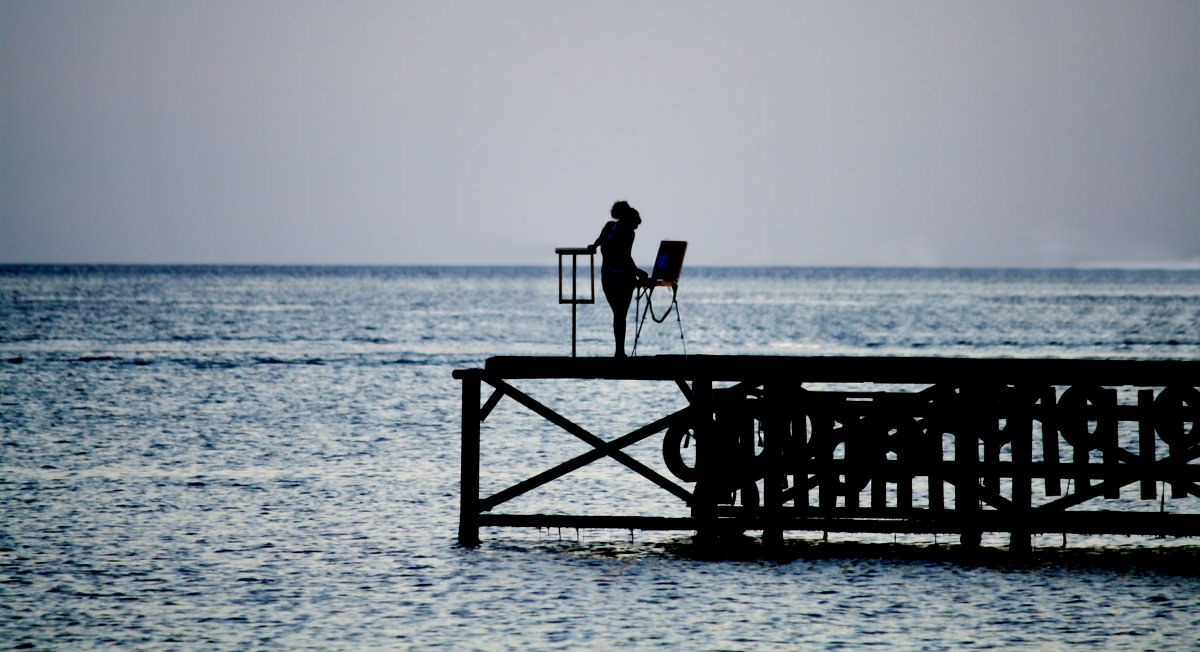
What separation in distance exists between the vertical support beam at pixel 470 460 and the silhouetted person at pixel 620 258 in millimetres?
1657

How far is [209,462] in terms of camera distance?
2152 cm

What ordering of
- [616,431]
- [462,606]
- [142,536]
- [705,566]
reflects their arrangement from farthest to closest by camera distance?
1. [616,431]
2. [142,536]
3. [705,566]
4. [462,606]

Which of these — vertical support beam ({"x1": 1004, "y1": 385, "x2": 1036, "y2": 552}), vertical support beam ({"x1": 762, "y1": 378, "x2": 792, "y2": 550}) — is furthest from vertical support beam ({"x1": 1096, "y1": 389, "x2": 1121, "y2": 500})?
vertical support beam ({"x1": 762, "y1": 378, "x2": 792, "y2": 550})

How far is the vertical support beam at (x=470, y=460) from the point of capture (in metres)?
13.3

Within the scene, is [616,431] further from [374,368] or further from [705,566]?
[374,368]

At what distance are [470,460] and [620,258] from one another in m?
2.75

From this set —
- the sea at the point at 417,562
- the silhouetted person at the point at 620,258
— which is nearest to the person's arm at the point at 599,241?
the silhouetted person at the point at 620,258

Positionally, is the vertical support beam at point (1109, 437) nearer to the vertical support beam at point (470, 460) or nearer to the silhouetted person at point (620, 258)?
the silhouetted person at point (620, 258)

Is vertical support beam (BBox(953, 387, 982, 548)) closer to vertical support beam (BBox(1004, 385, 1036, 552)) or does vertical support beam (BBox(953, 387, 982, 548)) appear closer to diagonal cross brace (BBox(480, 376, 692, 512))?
vertical support beam (BBox(1004, 385, 1036, 552))

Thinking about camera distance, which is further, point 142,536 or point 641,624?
point 142,536

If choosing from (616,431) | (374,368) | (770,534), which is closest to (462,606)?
(770,534)

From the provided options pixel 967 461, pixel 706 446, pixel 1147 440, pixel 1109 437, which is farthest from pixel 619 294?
pixel 1147 440

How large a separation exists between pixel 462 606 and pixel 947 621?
424cm

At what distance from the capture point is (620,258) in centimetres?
1343
